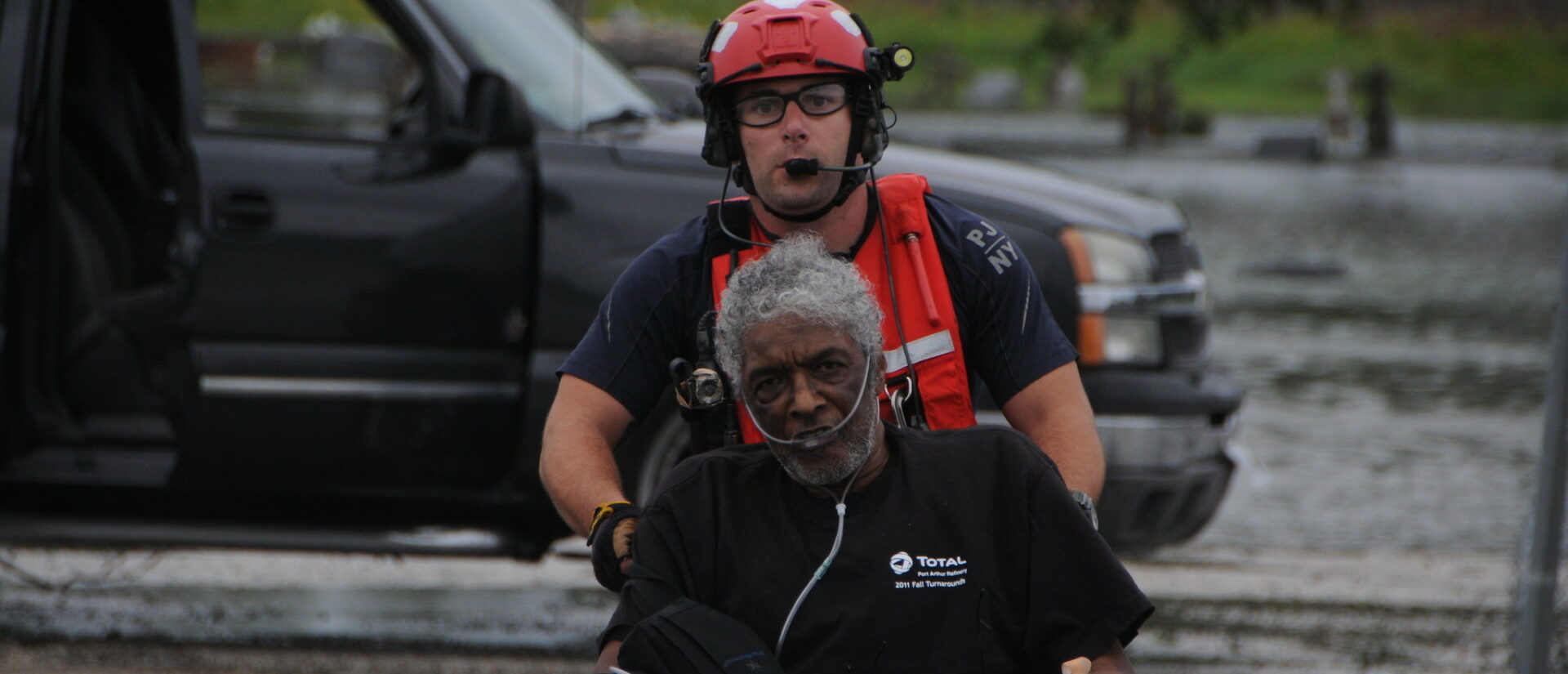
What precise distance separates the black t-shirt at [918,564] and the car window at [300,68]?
5.30 m

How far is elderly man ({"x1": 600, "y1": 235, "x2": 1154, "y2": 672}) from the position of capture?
2.69 m

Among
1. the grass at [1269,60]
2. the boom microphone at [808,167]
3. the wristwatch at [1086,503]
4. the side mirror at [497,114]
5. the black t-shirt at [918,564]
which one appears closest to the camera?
the black t-shirt at [918,564]

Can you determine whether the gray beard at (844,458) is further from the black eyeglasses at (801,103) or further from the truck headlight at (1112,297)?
the truck headlight at (1112,297)

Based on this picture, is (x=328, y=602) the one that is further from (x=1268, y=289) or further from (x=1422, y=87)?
(x=1422, y=87)

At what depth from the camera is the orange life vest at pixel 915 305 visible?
309 centimetres

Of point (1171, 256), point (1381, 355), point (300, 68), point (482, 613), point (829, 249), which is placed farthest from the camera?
point (300, 68)

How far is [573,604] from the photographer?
236 inches

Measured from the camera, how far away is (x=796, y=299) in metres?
2.74

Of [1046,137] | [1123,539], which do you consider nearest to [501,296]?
[1123,539]

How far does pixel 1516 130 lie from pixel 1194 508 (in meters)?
35.0

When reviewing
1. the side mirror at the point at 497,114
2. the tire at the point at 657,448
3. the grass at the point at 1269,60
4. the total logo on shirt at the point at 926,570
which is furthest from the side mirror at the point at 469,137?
the grass at the point at 1269,60

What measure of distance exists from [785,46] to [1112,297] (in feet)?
6.97

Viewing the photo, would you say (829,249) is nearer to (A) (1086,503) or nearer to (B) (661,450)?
(A) (1086,503)

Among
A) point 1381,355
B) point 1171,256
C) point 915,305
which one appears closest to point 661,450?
point 1171,256
